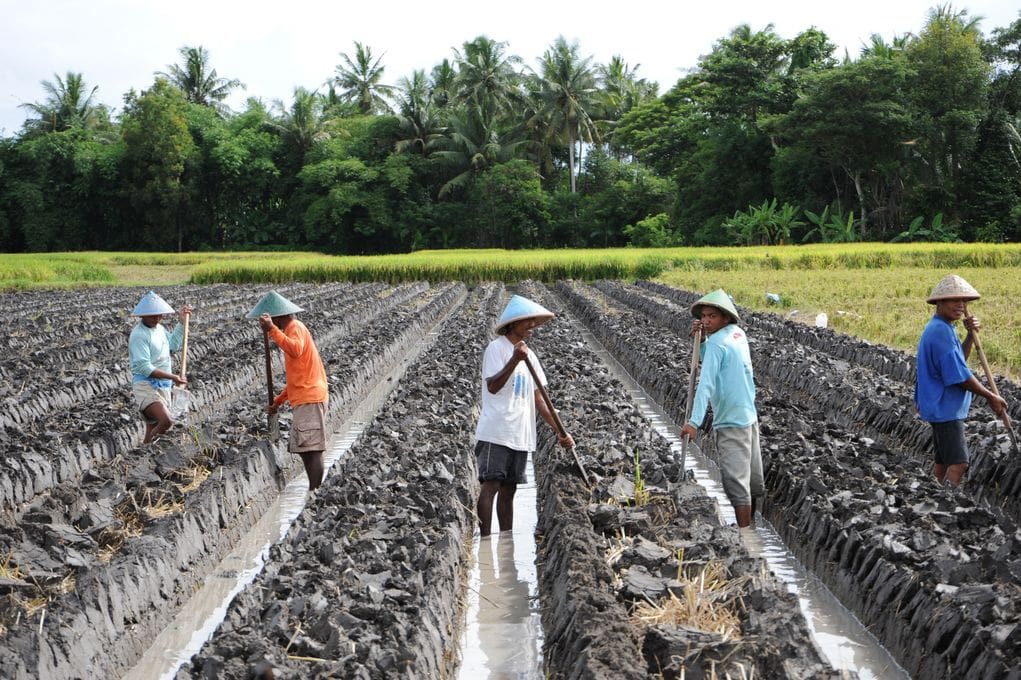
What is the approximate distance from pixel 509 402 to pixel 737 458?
1.51 metres

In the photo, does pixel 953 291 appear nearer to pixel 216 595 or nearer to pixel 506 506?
pixel 506 506

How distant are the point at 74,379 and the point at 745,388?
8765 millimetres

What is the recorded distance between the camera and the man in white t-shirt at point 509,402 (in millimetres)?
5879

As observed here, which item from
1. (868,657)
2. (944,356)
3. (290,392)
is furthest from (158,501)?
(944,356)

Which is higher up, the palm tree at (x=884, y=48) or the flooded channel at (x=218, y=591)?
the palm tree at (x=884, y=48)

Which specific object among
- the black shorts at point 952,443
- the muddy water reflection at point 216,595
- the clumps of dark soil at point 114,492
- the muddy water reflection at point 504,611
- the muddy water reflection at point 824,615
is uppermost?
the black shorts at point 952,443

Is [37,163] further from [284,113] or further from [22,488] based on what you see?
[22,488]

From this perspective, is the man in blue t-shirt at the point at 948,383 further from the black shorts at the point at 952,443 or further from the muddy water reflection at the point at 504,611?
the muddy water reflection at the point at 504,611

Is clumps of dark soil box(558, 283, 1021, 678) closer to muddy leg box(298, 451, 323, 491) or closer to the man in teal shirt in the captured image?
the man in teal shirt

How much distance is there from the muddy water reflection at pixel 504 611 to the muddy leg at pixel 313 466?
1.67 meters

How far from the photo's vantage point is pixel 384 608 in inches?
177

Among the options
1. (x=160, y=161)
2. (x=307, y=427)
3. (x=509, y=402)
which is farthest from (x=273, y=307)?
(x=160, y=161)

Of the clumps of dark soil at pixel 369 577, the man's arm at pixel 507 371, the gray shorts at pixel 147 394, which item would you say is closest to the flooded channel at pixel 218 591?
the clumps of dark soil at pixel 369 577

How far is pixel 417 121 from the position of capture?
53250 millimetres
